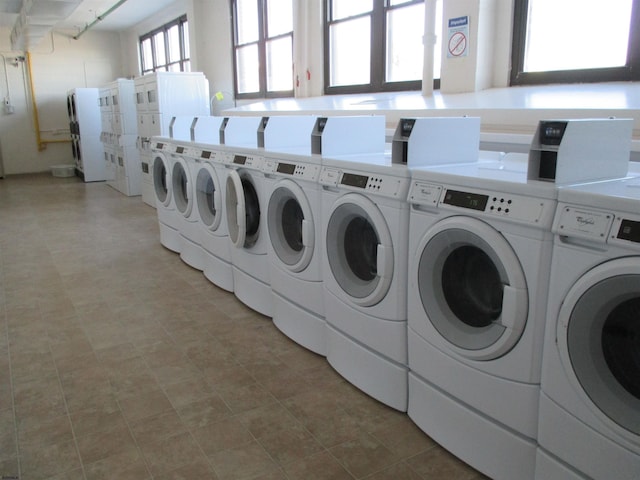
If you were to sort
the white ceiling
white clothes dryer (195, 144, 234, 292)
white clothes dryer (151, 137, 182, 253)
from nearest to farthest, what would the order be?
white clothes dryer (195, 144, 234, 292)
white clothes dryer (151, 137, 182, 253)
the white ceiling

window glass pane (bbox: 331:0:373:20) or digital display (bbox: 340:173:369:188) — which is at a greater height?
window glass pane (bbox: 331:0:373:20)

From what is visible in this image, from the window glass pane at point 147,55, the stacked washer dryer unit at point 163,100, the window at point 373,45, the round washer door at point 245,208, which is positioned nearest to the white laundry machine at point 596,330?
the round washer door at point 245,208

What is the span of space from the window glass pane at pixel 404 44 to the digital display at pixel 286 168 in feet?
7.82

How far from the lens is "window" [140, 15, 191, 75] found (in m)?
9.50

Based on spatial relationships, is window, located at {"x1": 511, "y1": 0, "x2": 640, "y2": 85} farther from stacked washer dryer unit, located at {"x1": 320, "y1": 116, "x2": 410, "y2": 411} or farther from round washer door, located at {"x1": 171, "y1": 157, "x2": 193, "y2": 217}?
round washer door, located at {"x1": 171, "y1": 157, "x2": 193, "y2": 217}

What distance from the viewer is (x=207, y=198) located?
4.05 m

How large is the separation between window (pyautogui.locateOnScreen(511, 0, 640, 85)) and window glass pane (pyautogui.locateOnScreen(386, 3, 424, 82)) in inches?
46.8

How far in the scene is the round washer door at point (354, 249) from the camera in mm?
2305

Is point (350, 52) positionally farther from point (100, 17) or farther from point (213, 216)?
point (100, 17)

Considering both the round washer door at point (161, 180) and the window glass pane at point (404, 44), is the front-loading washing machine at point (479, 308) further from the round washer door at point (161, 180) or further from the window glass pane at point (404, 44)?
the round washer door at point (161, 180)

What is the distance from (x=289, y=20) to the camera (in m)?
6.57

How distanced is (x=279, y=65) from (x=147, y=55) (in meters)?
5.80

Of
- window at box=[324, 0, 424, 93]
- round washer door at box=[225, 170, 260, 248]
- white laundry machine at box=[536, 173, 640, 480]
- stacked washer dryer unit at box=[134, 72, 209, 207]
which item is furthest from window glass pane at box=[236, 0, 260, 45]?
white laundry machine at box=[536, 173, 640, 480]

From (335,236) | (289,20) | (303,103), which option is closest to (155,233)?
(303,103)
